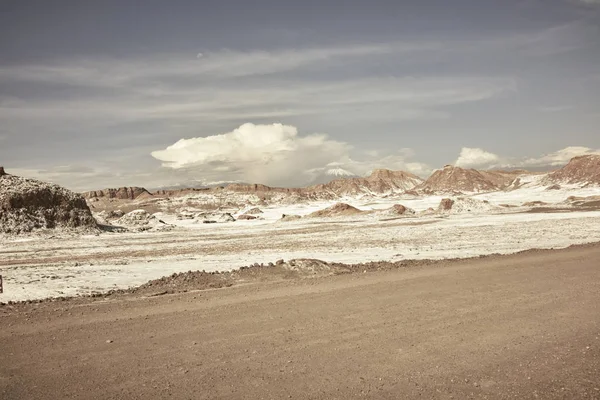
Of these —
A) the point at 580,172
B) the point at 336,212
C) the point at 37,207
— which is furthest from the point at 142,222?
the point at 580,172

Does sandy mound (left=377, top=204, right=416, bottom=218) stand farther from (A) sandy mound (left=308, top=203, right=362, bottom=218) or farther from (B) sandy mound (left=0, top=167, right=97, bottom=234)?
(B) sandy mound (left=0, top=167, right=97, bottom=234)

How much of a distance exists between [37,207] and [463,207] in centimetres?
7159

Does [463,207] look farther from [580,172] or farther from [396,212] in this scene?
[580,172]

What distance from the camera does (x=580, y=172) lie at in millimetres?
173500

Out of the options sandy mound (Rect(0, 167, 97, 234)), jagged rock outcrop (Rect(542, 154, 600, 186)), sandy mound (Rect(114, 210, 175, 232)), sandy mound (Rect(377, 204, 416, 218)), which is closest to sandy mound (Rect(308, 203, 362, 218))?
sandy mound (Rect(377, 204, 416, 218))

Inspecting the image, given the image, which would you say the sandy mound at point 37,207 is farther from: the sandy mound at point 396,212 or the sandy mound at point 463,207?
the sandy mound at point 463,207

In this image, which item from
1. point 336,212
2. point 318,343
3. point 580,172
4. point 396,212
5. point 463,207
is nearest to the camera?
point 318,343

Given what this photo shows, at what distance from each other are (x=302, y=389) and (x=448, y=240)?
30.2 m

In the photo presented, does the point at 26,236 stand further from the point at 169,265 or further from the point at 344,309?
the point at 344,309

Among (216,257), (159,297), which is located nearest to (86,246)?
(216,257)

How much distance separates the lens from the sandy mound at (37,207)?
49906mm

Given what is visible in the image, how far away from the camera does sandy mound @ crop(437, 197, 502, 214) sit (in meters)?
82.1

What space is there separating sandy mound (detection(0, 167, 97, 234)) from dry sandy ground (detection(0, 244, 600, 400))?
145 feet

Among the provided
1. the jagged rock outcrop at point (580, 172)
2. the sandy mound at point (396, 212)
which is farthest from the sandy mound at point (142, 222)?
the jagged rock outcrop at point (580, 172)
